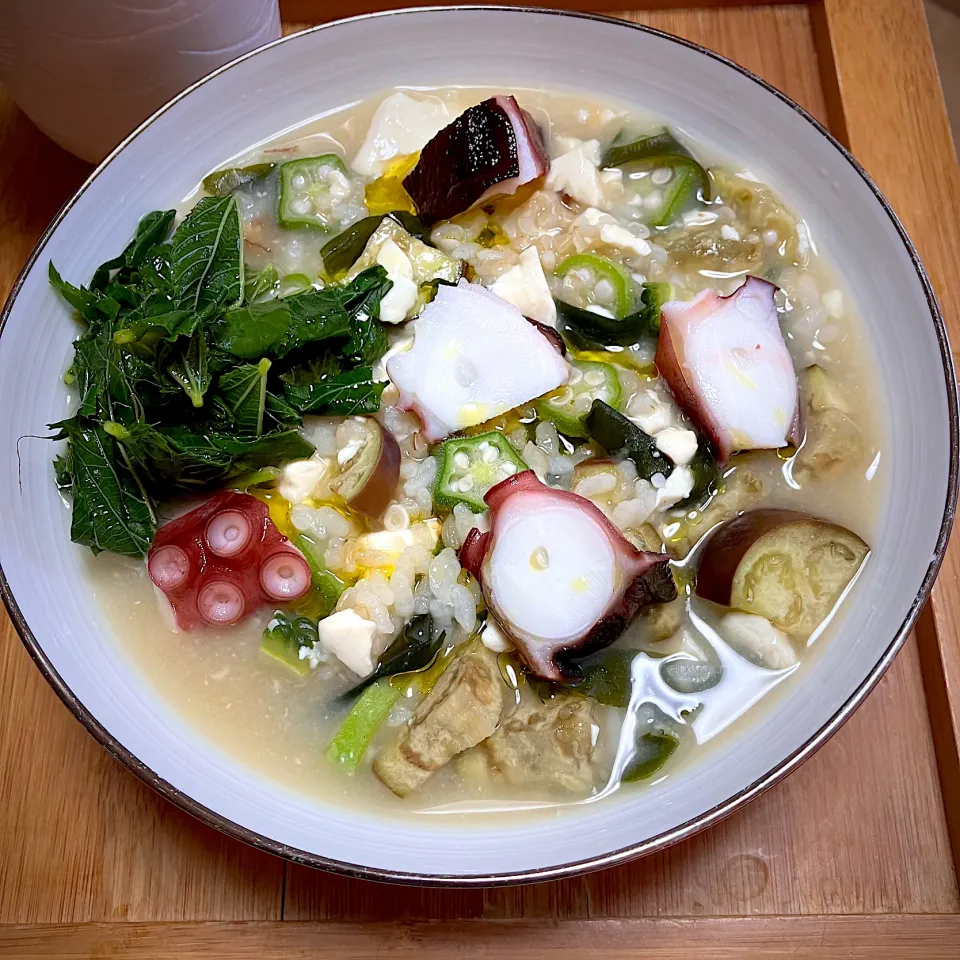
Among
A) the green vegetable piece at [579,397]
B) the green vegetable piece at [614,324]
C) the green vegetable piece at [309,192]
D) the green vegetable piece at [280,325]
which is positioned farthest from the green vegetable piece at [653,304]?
the green vegetable piece at [309,192]

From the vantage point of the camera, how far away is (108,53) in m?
1.86

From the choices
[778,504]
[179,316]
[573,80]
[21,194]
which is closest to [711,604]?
[778,504]

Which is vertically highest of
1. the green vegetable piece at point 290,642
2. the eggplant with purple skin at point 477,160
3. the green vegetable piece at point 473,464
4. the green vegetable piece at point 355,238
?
the eggplant with purple skin at point 477,160

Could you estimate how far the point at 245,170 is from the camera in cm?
204

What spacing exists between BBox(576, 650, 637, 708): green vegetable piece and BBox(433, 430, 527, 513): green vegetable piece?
372 mm

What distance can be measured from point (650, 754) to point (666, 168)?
4.07 feet

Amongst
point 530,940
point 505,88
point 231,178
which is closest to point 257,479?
point 231,178

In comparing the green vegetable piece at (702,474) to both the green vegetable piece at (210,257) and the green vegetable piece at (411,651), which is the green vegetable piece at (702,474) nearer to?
the green vegetable piece at (411,651)

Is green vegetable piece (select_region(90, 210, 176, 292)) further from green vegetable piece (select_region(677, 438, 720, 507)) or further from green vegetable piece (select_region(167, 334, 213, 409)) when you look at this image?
green vegetable piece (select_region(677, 438, 720, 507))

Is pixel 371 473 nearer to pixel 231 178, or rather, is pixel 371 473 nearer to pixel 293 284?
pixel 293 284

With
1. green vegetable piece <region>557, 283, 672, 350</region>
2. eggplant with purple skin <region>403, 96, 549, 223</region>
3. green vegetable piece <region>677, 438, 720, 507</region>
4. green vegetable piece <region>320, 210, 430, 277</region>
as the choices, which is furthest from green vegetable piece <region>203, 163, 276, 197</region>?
green vegetable piece <region>677, 438, 720, 507</region>

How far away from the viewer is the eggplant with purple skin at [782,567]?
1.59 metres

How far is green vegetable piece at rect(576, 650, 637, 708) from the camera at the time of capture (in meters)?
1.59

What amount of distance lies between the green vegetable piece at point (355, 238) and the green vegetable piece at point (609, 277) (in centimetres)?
32
